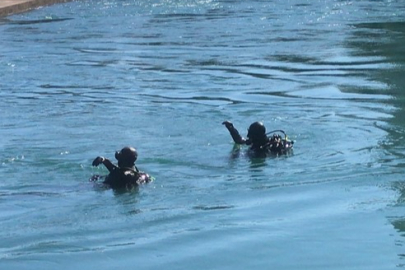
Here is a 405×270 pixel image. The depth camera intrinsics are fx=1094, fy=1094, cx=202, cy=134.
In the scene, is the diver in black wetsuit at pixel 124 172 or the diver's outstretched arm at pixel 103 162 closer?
the diver's outstretched arm at pixel 103 162

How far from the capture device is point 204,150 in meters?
14.5

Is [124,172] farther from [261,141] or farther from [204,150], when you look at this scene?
[204,150]

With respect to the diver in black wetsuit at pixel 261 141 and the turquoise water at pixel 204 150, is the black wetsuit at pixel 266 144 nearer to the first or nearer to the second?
the diver in black wetsuit at pixel 261 141

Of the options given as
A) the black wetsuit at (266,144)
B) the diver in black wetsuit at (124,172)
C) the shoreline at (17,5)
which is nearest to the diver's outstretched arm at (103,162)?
the diver in black wetsuit at (124,172)

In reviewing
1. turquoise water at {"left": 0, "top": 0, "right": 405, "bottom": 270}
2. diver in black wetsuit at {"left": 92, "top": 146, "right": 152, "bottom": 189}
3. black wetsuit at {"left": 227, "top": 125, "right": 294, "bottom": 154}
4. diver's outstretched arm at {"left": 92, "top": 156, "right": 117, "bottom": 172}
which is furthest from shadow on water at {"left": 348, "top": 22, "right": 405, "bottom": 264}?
diver's outstretched arm at {"left": 92, "top": 156, "right": 117, "bottom": 172}

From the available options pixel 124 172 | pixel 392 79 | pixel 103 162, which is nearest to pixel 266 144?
pixel 124 172

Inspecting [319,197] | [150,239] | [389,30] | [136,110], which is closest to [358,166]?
[319,197]

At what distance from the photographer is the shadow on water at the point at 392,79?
12.4 meters

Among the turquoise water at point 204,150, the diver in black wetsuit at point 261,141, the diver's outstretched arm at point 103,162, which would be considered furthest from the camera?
the diver in black wetsuit at point 261,141

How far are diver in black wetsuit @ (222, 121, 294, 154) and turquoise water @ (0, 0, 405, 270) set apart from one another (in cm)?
18

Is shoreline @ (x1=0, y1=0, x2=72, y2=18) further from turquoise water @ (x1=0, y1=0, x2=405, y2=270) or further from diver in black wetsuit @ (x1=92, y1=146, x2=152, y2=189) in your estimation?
diver in black wetsuit @ (x1=92, y1=146, x2=152, y2=189)

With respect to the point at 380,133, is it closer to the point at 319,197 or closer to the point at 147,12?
the point at 319,197

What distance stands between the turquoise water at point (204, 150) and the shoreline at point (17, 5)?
28.9ft

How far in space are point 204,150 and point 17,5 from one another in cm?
2737
